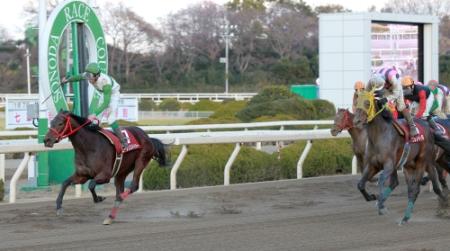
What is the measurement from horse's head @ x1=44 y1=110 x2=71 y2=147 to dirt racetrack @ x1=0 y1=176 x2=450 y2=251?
2.75 ft

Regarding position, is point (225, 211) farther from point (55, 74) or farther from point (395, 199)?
point (55, 74)

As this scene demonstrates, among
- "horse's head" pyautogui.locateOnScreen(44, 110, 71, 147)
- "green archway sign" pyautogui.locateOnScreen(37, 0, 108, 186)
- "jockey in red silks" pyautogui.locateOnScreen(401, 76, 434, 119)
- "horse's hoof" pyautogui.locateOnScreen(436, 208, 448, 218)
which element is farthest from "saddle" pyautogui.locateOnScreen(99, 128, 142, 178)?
"horse's hoof" pyautogui.locateOnScreen(436, 208, 448, 218)

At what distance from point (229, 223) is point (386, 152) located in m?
1.85

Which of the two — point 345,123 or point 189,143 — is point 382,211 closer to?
point 345,123

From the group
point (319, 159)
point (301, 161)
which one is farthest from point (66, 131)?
point (319, 159)

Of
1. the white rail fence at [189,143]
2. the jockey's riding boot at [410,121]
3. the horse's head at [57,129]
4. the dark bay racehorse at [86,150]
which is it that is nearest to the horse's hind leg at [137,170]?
the dark bay racehorse at [86,150]

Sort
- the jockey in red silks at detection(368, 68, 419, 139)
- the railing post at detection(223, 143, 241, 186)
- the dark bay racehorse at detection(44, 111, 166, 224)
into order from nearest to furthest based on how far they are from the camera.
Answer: the dark bay racehorse at detection(44, 111, 166, 224) < the jockey in red silks at detection(368, 68, 419, 139) < the railing post at detection(223, 143, 241, 186)

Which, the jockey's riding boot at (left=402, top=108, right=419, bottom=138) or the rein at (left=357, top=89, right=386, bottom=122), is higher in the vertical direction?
the rein at (left=357, top=89, right=386, bottom=122)

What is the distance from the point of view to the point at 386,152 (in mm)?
9578

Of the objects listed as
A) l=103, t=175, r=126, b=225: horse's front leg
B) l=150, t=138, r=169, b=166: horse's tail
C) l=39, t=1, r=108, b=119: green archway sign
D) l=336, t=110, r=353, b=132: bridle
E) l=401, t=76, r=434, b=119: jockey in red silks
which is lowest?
l=103, t=175, r=126, b=225: horse's front leg

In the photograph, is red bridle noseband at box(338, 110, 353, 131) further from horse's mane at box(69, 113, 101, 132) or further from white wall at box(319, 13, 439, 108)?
white wall at box(319, 13, 439, 108)

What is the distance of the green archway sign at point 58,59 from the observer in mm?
12367

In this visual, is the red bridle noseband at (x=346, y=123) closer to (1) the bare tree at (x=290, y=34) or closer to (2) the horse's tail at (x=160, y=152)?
(2) the horse's tail at (x=160, y=152)

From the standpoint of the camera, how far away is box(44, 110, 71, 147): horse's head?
912 centimetres
